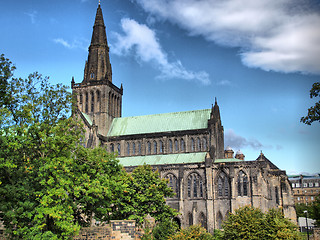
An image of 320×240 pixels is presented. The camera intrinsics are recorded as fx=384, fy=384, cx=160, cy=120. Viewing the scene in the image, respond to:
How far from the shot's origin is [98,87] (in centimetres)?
7256

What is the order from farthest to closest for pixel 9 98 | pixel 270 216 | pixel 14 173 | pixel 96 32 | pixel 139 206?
1. pixel 96 32
2. pixel 139 206
3. pixel 270 216
4. pixel 9 98
5. pixel 14 173

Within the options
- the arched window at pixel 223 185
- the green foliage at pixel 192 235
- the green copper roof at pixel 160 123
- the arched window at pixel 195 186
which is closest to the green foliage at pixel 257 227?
the green foliage at pixel 192 235

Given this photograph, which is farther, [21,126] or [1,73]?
[1,73]

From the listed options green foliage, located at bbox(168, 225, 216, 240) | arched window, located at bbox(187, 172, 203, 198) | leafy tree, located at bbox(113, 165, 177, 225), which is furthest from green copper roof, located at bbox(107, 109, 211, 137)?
green foliage, located at bbox(168, 225, 216, 240)

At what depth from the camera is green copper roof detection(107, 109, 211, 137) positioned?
2709 inches

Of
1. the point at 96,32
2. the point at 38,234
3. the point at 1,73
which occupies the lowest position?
the point at 38,234

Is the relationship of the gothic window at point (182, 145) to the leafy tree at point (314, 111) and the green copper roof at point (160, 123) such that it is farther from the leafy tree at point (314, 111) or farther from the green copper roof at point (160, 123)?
the leafy tree at point (314, 111)

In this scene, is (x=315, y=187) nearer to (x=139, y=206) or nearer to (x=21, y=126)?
(x=139, y=206)

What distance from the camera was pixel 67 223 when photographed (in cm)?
2325

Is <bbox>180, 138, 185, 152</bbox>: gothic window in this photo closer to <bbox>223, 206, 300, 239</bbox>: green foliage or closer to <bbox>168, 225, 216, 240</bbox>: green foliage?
<bbox>223, 206, 300, 239</bbox>: green foliage

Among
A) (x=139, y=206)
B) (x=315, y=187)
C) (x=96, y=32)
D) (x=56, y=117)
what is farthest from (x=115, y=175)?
(x=315, y=187)

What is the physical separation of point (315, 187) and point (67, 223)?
114349 mm

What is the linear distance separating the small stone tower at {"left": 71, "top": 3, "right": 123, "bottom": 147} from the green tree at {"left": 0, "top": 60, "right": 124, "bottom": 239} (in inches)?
1697

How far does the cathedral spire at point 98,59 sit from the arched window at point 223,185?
2845 centimetres
